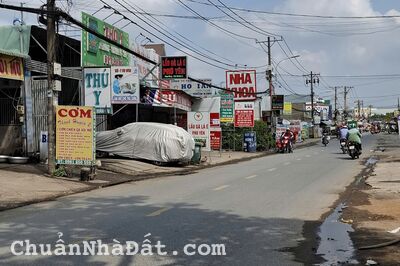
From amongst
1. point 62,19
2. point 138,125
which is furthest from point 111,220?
point 138,125

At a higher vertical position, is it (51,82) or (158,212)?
(51,82)

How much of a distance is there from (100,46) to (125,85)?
4.12m

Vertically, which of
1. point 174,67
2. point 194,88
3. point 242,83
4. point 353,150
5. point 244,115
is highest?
point 242,83

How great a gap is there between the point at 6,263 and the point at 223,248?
283 centimetres

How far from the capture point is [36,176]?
52.6ft

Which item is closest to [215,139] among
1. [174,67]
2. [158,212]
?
[174,67]

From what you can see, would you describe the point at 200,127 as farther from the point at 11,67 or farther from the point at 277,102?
the point at 277,102

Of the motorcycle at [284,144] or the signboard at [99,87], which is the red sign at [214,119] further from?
the signboard at [99,87]

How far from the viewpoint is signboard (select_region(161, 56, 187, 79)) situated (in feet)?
89.8

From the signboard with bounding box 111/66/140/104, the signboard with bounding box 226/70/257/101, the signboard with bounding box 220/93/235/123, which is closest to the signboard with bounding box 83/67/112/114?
the signboard with bounding box 111/66/140/104

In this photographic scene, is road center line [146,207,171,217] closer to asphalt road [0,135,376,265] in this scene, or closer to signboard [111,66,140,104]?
asphalt road [0,135,376,265]

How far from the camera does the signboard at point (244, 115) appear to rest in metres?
39.4

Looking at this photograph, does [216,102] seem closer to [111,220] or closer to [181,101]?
[181,101]

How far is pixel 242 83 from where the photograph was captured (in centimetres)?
4600
